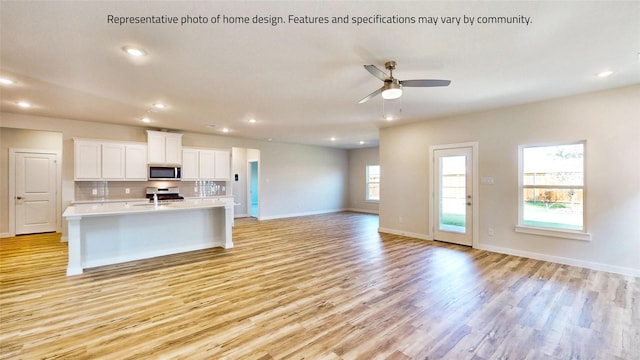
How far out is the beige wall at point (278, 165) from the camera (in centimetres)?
577

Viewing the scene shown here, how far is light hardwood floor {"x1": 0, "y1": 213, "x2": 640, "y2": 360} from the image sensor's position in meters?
2.15

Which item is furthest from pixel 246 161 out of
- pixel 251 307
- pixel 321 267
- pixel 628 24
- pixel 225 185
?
pixel 628 24

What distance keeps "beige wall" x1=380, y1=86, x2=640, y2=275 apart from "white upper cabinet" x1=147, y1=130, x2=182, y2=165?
564 centimetres

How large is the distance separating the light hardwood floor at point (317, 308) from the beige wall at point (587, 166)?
401 millimetres

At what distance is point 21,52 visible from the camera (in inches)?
106

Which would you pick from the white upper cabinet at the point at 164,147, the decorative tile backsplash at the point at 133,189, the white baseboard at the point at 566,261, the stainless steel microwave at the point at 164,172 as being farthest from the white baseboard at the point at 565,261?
the white upper cabinet at the point at 164,147

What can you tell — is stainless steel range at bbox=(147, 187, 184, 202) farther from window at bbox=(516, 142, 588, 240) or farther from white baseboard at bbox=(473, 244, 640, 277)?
window at bbox=(516, 142, 588, 240)

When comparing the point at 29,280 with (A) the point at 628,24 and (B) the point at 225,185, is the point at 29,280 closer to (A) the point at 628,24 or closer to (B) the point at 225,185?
(B) the point at 225,185

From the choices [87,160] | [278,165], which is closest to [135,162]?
[87,160]

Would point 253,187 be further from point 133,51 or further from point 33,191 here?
point 133,51

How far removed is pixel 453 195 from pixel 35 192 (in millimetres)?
9425

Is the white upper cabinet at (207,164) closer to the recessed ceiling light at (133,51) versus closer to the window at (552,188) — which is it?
the recessed ceiling light at (133,51)

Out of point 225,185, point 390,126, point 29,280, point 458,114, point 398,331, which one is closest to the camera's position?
point 398,331

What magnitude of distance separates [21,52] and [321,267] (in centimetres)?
414
